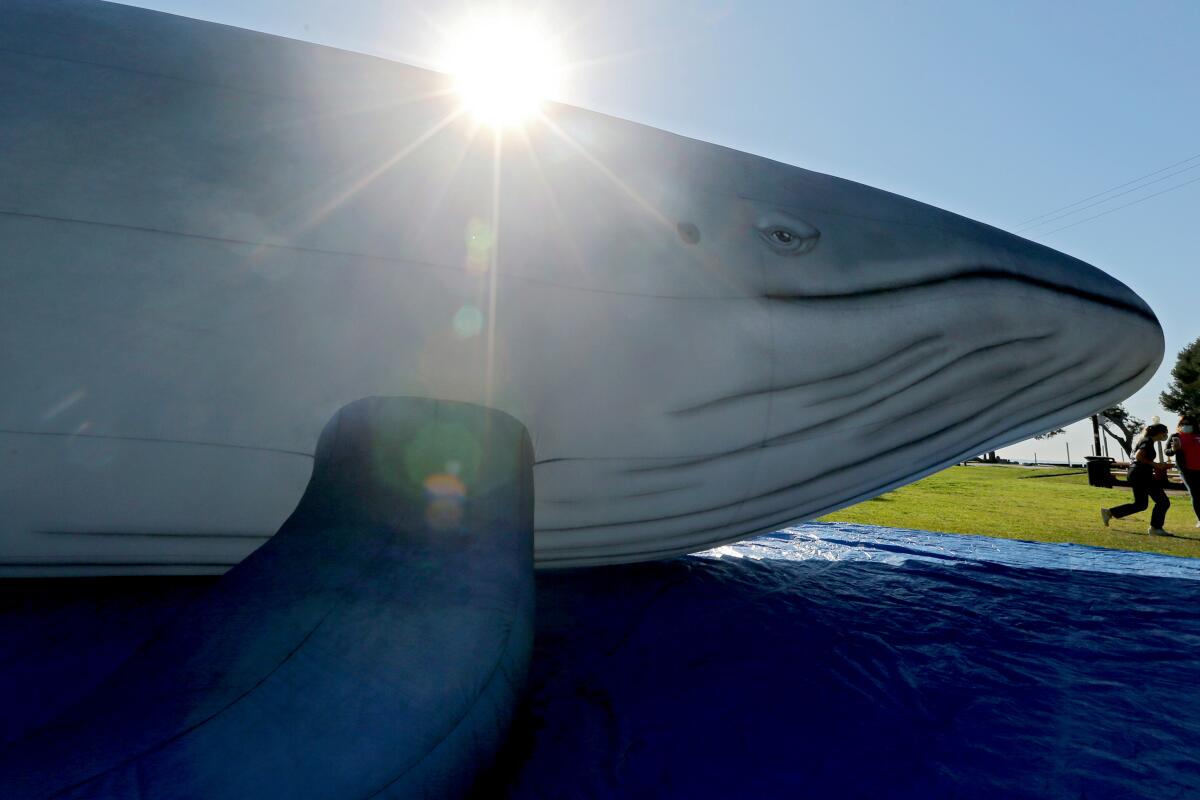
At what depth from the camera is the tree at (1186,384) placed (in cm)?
3416

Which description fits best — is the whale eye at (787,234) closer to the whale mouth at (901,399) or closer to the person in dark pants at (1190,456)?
the whale mouth at (901,399)

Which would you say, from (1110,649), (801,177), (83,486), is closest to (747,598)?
(1110,649)

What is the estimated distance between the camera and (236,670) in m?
1.18

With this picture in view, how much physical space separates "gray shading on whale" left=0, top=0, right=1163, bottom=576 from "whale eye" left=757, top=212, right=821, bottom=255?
1 centimetres

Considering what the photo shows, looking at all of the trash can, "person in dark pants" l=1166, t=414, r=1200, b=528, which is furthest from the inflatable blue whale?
the trash can

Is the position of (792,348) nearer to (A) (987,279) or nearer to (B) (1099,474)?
(A) (987,279)

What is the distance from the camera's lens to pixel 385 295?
1.78 m

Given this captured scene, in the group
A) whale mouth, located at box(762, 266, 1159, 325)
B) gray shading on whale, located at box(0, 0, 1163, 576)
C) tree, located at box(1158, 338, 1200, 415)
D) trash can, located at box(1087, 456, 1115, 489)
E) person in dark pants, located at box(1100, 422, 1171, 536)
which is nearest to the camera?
gray shading on whale, located at box(0, 0, 1163, 576)

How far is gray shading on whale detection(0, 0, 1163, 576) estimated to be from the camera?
167cm

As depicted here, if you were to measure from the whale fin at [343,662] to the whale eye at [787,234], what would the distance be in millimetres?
1284

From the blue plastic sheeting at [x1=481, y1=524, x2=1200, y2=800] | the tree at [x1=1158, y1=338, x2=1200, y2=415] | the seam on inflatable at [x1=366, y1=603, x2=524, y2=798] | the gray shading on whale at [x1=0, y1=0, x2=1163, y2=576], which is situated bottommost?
the blue plastic sheeting at [x1=481, y1=524, x2=1200, y2=800]

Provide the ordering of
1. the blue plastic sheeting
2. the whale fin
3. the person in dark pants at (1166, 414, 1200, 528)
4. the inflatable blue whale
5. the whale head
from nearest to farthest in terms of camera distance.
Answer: the whale fin → the inflatable blue whale → the blue plastic sheeting → the whale head → the person in dark pants at (1166, 414, 1200, 528)

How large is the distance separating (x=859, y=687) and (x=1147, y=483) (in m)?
7.25

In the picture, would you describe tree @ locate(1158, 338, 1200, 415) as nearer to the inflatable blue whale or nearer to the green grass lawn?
the green grass lawn
